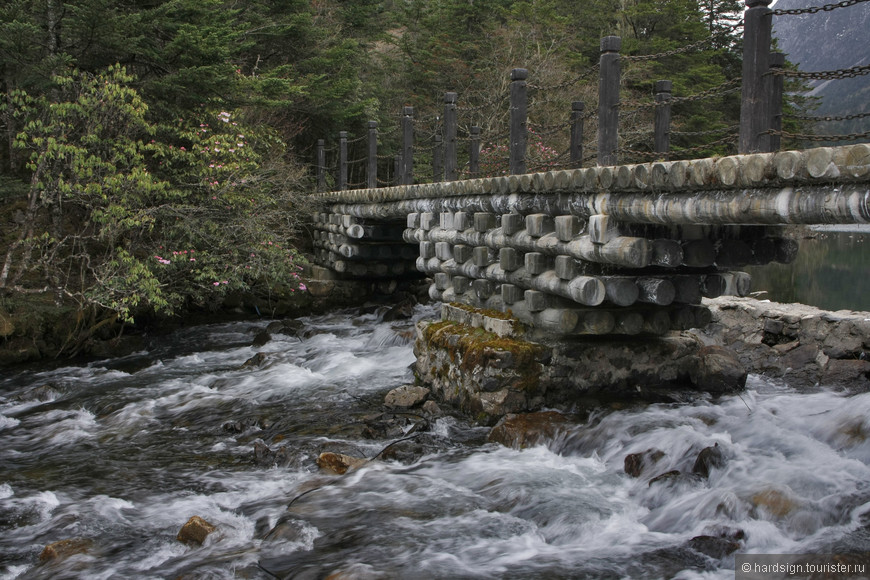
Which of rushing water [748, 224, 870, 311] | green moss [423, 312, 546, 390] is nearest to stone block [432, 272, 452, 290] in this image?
green moss [423, 312, 546, 390]

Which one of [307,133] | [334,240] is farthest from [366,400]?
[307,133]

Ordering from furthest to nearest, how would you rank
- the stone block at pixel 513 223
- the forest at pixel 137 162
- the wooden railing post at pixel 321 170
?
the wooden railing post at pixel 321 170
the forest at pixel 137 162
the stone block at pixel 513 223

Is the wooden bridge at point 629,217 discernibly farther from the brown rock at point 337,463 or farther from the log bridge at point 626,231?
the brown rock at point 337,463

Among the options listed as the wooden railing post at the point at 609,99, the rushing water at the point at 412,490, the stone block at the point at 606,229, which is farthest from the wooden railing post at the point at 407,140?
the stone block at the point at 606,229

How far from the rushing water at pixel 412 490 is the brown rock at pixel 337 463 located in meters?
0.10

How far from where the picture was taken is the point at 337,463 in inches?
258

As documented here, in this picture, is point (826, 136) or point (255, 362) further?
point (255, 362)

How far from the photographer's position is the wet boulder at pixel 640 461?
621 cm

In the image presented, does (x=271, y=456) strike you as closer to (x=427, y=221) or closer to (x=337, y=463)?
(x=337, y=463)

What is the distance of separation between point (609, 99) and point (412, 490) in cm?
363

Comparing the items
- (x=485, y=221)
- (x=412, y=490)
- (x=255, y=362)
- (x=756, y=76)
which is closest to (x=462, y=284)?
(x=485, y=221)

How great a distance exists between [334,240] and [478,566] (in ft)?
35.1

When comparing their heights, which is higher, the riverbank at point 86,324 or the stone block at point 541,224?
the stone block at point 541,224

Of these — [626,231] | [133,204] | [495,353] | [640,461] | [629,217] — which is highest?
[133,204]
